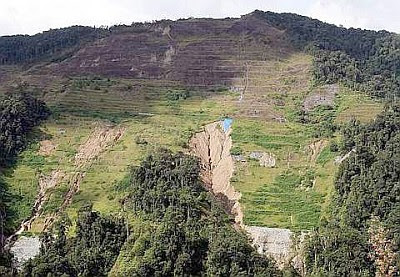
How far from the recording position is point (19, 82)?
81688 millimetres

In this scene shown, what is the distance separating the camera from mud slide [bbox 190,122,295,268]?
172 feet

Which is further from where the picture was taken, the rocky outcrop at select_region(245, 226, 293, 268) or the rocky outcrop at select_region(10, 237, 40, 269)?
the rocky outcrop at select_region(10, 237, 40, 269)

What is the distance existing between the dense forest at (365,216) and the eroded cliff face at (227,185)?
272 cm

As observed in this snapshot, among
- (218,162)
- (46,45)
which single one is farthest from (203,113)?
(46,45)

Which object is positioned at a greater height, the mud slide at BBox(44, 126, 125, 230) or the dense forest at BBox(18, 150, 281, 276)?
the mud slide at BBox(44, 126, 125, 230)

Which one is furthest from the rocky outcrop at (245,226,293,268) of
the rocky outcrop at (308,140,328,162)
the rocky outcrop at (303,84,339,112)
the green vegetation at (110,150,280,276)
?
the rocky outcrop at (303,84,339,112)

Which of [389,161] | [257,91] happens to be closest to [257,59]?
[257,91]

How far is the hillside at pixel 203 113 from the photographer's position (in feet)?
186

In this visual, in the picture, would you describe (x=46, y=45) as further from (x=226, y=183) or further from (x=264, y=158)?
(x=226, y=183)

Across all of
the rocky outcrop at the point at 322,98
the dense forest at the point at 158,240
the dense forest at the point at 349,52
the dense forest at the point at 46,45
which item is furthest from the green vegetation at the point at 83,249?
the dense forest at the point at 46,45

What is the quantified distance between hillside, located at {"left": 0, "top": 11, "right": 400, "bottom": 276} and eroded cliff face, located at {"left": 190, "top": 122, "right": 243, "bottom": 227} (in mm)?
143

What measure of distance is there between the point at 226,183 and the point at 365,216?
13.7 metres

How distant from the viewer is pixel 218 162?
65.1 metres

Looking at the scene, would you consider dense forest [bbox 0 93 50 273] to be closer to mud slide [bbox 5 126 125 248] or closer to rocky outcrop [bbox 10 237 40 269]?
mud slide [bbox 5 126 125 248]
